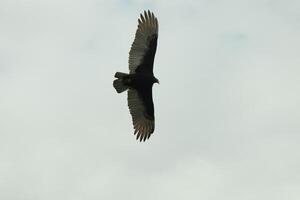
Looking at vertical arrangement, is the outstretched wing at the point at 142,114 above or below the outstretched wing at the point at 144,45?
below

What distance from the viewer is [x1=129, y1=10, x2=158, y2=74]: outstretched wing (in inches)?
2121

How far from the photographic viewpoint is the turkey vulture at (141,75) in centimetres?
5384

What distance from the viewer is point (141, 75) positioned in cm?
5419

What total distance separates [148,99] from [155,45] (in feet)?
7.49

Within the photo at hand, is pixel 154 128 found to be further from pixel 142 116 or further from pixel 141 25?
pixel 141 25

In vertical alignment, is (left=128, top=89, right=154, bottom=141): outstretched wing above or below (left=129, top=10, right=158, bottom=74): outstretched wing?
below

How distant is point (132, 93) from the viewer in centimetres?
5462

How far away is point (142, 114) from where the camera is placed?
5525 centimetres

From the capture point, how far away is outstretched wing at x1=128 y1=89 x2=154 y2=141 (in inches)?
2164

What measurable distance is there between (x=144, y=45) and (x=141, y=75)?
3.81 feet

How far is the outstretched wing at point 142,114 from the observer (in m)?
55.0

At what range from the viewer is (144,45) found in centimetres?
5403

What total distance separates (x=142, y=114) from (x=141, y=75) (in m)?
1.84

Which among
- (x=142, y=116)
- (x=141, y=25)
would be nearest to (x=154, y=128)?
(x=142, y=116)
